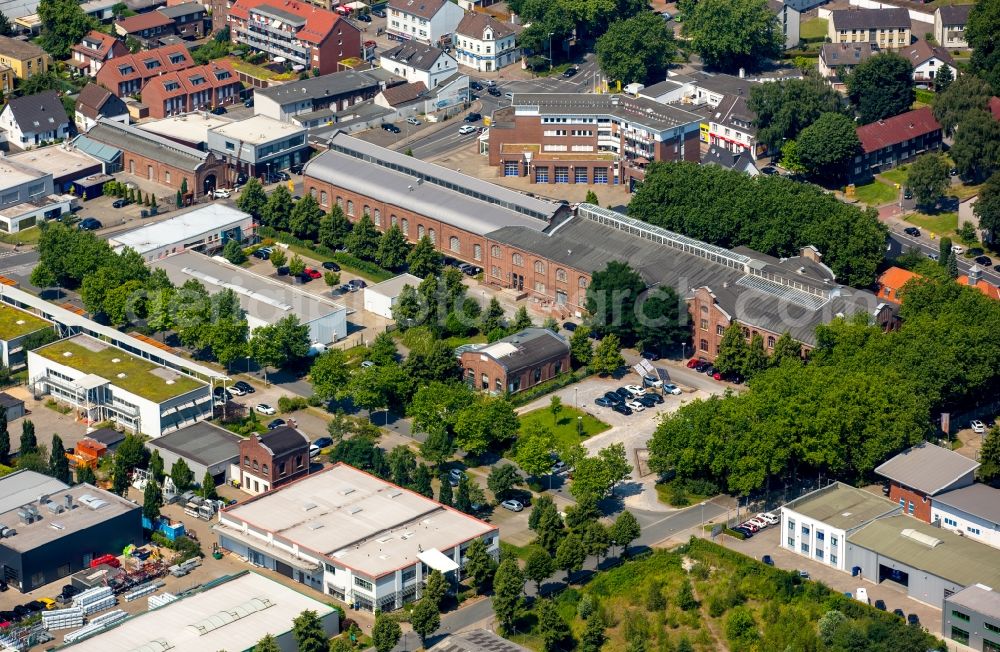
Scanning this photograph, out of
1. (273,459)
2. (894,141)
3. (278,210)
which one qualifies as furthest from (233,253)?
(894,141)

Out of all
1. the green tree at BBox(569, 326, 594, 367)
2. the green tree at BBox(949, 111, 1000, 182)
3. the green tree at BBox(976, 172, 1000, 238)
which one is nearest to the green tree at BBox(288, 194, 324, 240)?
the green tree at BBox(569, 326, 594, 367)

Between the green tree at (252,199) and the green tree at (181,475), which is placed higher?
the green tree at (252,199)

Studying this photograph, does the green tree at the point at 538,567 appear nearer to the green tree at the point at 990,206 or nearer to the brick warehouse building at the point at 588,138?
the green tree at the point at 990,206

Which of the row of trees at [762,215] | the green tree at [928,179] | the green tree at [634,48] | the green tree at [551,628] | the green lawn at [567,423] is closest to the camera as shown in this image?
the green tree at [551,628]

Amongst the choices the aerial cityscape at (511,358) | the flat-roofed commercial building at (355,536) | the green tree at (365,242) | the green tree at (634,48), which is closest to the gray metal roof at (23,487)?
the aerial cityscape at (511,358)

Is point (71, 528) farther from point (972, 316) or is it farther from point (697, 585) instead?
point (972, 316)

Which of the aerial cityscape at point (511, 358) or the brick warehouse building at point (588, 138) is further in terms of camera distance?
the brick warehouse building at point (588, 138)

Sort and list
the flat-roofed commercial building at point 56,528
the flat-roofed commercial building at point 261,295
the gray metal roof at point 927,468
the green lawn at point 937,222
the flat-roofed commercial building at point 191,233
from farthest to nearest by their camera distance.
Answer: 1. the green lawn at point 937,222
2. the flat-roofed commercial building at point 191,233
3. the flat-roofed commercial building at point 261,295
4. the gray metal roof at point 927,468
5. the flat-roofed commercial building at point 56,528

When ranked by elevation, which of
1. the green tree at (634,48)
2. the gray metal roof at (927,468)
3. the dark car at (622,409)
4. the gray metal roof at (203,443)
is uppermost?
the green tree at (634,48)

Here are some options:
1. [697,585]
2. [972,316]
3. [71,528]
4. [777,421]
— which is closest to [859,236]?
[972,316]
